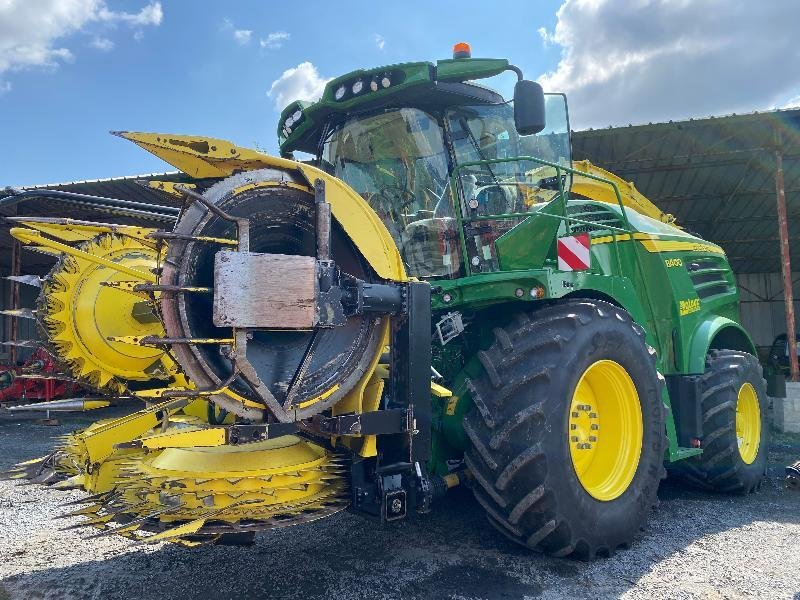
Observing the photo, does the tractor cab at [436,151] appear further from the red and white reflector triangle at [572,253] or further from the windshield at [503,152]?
the red and white reflector triangle at [572,253]

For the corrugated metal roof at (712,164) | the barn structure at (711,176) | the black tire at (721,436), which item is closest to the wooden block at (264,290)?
the black tire at (721,436)

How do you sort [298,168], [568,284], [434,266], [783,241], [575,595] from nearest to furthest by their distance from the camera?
[298,168]
[575,595]
[568,284]
[434,266]
[783,241]

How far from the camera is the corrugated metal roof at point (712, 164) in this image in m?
10.5

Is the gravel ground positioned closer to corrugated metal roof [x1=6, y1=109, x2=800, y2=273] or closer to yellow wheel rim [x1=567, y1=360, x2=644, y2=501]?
yellow wheel rim [x1=567, y1=360, x2=644, y2=501]

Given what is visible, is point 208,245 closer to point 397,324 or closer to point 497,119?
point 397,324

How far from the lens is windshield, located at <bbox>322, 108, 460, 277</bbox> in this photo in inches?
154

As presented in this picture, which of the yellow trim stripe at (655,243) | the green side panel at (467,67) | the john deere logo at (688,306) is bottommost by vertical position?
the john deere logo at (688,306)

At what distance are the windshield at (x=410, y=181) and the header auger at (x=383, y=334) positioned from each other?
0.05 feet

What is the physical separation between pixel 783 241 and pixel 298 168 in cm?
1057

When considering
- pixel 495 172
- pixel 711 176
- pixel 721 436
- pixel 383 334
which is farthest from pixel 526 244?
pixel 711 176

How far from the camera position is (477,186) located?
4074mm

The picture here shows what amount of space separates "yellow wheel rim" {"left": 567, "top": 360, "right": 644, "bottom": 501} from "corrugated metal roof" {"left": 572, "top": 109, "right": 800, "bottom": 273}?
25.7 ft

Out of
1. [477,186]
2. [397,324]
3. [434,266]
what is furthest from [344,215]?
[477,186]

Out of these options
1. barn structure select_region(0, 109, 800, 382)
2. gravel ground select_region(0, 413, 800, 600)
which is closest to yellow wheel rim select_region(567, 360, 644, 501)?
gravel ground select_region(0, 413, 800, 600)
